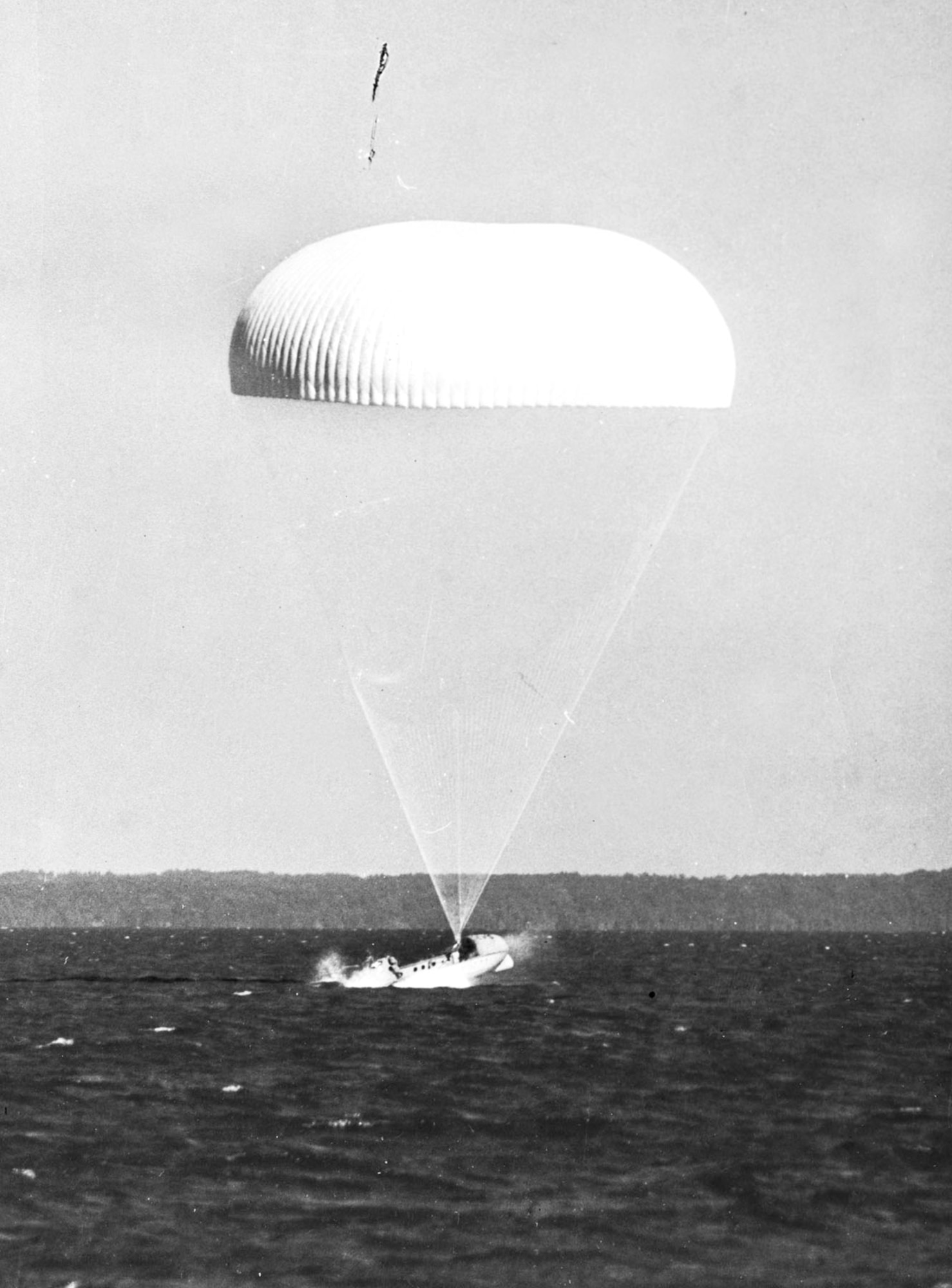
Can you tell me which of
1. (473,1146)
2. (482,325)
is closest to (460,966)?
(473,1146)

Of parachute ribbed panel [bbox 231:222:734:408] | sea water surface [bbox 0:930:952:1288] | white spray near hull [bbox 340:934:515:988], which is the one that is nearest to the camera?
sea water surface [bbox 0:930:952:1288]

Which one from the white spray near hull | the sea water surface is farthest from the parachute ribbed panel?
the white spray near hull

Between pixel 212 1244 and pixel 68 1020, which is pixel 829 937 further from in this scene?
pixel 212 1244

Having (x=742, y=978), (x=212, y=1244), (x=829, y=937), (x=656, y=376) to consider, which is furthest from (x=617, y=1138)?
(x=829, y=937)

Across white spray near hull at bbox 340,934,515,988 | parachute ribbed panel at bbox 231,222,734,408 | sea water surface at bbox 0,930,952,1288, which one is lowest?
sea water surface at bbox 0,930,952,1288

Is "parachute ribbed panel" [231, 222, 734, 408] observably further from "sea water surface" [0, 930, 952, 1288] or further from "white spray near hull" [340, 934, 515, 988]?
→ "white spray near hull" [340, 934, 515, 988]

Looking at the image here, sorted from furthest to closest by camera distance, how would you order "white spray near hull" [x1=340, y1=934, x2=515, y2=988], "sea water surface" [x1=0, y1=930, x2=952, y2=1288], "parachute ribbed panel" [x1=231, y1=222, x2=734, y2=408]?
"white spray near hull" [x1=340, y1=934, x2=515, y2=988] → "parachute ribbed panel" [x1=231, y1=222, x2=734, y2=408] → "sea water surface" [x1=0, y1=930, x2=952, y2=1288]

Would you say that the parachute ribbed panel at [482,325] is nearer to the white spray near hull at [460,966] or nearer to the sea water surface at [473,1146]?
the sea water surface at [473,1146]

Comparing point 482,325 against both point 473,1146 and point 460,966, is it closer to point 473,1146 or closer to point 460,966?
point 473,1146
